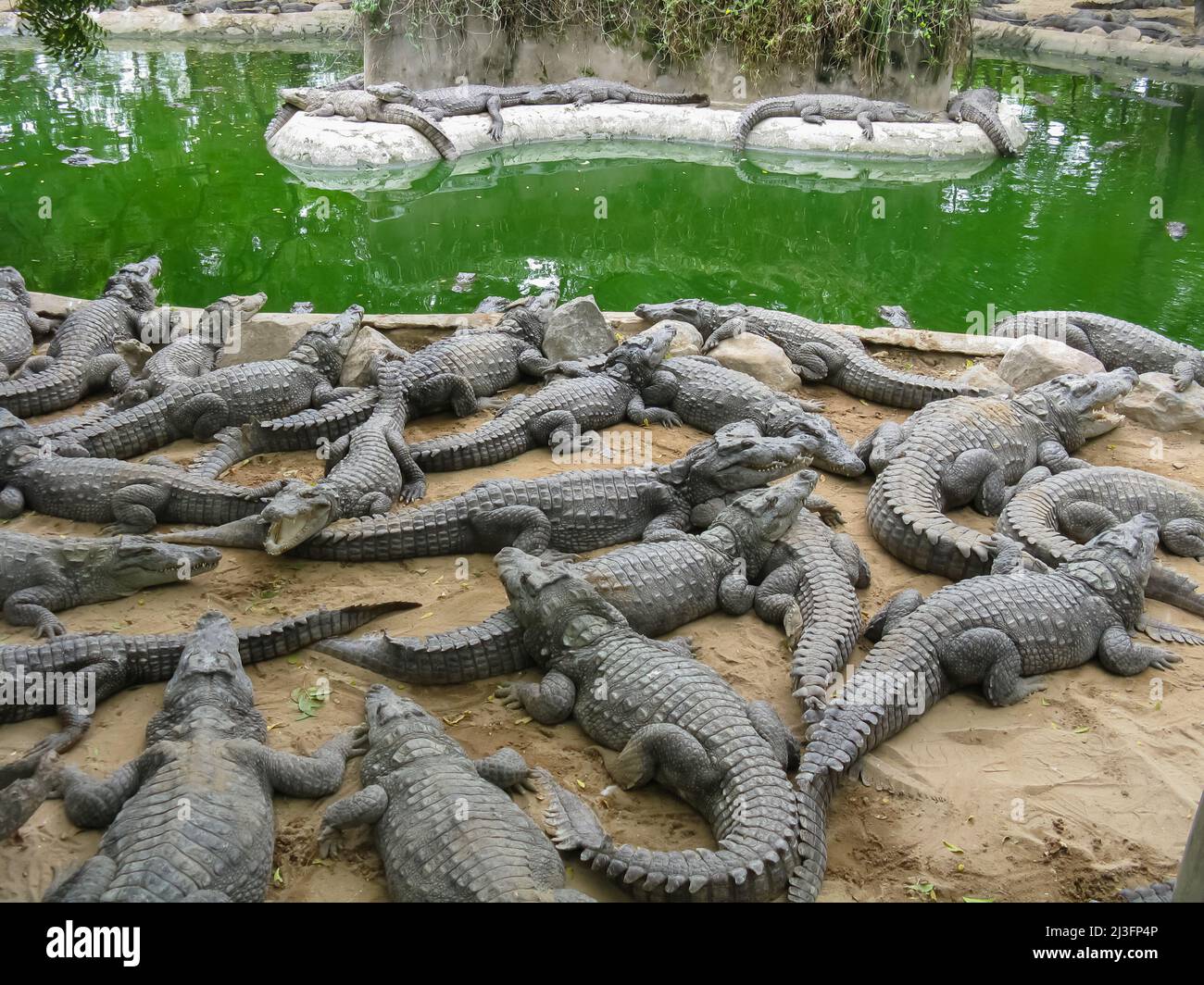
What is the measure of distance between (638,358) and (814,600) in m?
2.56

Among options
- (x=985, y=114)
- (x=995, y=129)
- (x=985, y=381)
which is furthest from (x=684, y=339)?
(x=985, y=114)

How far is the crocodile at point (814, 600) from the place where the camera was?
397cm

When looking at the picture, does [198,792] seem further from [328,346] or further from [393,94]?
[393,94]

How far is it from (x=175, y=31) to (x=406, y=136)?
12240 millimetres

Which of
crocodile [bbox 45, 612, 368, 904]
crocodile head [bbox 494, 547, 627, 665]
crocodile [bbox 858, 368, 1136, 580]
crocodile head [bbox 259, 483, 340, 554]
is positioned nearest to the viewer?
crocodile [bbox 45, 612, 368, 904]

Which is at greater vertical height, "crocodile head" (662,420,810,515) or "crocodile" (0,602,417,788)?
"crocodile head" (662,420,810,515)

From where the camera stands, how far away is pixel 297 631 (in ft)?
13.6

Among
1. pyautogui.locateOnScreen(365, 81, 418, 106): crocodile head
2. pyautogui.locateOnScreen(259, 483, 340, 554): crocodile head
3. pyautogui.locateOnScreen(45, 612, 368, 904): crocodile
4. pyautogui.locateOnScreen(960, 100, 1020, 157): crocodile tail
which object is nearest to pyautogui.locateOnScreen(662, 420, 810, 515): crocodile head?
pyautogui.locateOnScreen(259, 483, 340, 554): crocodile head

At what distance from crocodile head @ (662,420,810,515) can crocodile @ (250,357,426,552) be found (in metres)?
1.47

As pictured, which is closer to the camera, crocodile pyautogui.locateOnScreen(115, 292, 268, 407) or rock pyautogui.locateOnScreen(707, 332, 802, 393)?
crocodile pyautogui.locateOnScreen(115, 292, 268, 407)

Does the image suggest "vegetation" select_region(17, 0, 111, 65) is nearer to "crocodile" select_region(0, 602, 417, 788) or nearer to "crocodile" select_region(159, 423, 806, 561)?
"crocodile" select_region(0, 602, 417, 788)

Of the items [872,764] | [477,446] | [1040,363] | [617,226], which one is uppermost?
[617,226]

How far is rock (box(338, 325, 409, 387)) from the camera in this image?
21.8 ft

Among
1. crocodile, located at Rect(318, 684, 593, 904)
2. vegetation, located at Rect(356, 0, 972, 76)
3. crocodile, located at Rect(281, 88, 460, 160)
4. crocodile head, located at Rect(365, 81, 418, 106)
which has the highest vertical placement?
vegetation, located at Rect(356, 0, 972, 76)
